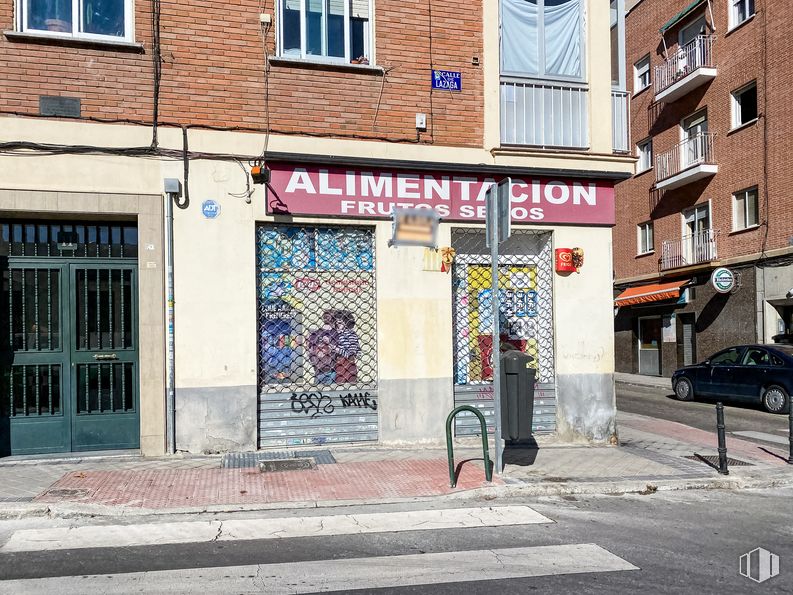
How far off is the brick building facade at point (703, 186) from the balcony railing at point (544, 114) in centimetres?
1204

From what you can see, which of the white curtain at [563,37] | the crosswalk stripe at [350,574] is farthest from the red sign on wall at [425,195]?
the crosswalk stripe at [350,574]

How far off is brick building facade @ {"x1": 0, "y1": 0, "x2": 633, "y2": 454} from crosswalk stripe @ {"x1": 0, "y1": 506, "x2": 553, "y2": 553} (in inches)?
111

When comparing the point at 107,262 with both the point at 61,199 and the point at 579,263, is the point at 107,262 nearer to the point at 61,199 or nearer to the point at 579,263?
the point at 61,199

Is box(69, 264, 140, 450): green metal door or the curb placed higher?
box(69, 264, 140, 450): green metal door

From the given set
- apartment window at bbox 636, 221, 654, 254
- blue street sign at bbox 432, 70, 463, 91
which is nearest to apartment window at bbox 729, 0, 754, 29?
apartment window at bbox 636, 221, 654, 254

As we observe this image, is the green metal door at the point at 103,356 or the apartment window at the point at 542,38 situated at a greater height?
the apartment window at the point at 542,38

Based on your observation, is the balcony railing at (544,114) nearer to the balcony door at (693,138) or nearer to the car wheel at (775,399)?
the car wheel at (775,399)

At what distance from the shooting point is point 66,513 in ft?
21.5

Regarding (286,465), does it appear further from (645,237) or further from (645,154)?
(645,154)

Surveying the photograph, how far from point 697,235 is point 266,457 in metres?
19.6

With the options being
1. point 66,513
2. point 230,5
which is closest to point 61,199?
point 230,5

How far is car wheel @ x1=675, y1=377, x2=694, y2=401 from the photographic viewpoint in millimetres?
17766

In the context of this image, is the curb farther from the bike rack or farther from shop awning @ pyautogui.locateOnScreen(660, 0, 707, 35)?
shop awning @ pyautogui.locateOnScreen(660, 0, 707, 35)

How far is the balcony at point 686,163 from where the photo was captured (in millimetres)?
23183
